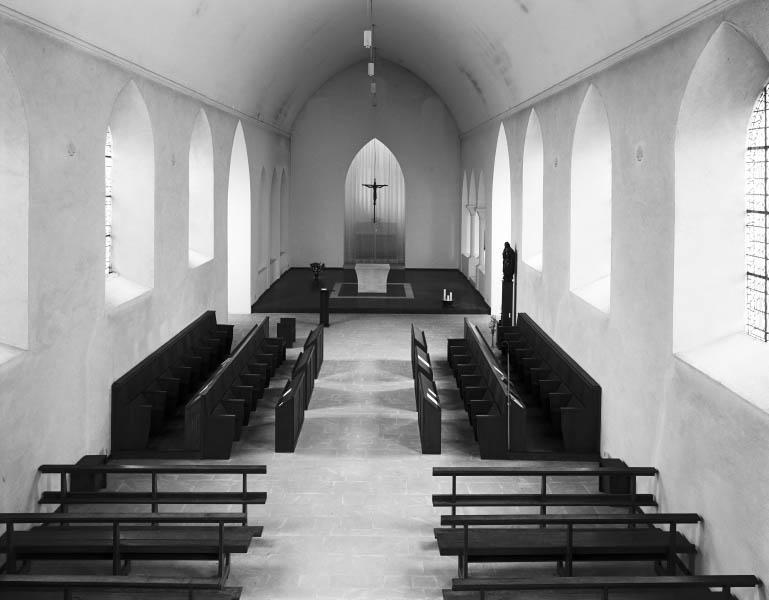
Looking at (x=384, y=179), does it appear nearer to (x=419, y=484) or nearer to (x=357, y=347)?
(x=357, y=347)

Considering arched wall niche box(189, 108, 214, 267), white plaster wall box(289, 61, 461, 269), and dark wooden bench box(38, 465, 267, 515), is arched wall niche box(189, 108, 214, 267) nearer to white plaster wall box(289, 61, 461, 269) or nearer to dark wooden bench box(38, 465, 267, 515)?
dark wooden bench box(38, 465, 267, 515)

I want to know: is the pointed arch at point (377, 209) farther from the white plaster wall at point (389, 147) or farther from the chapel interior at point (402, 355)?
the chapel interior at point (402, 355)

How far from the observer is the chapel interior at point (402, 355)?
23.5ft

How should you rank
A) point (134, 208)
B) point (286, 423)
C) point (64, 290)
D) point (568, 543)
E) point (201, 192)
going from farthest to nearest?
point (201, 192) < point (134, 208) < point (286, 423) < point (64, 290) < point (568, 543)

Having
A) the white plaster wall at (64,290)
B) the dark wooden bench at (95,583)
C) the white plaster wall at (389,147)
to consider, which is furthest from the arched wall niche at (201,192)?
the white plaster wall at (389,147)

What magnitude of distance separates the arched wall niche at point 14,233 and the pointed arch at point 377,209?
827 inches

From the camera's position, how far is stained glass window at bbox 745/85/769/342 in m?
7.66

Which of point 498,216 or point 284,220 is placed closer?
point 498,216

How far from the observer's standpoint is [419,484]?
9594mm

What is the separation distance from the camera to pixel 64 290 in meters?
9.22

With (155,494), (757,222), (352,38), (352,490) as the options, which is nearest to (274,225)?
(352,38)

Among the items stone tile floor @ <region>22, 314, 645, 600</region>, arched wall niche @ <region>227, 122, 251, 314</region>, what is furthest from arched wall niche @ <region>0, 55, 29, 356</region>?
arched wall niche @ <region>227, 122, 251, 314</region>

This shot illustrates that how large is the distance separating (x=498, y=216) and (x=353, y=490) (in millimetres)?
12489

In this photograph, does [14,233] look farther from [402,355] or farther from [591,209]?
[402,355]
